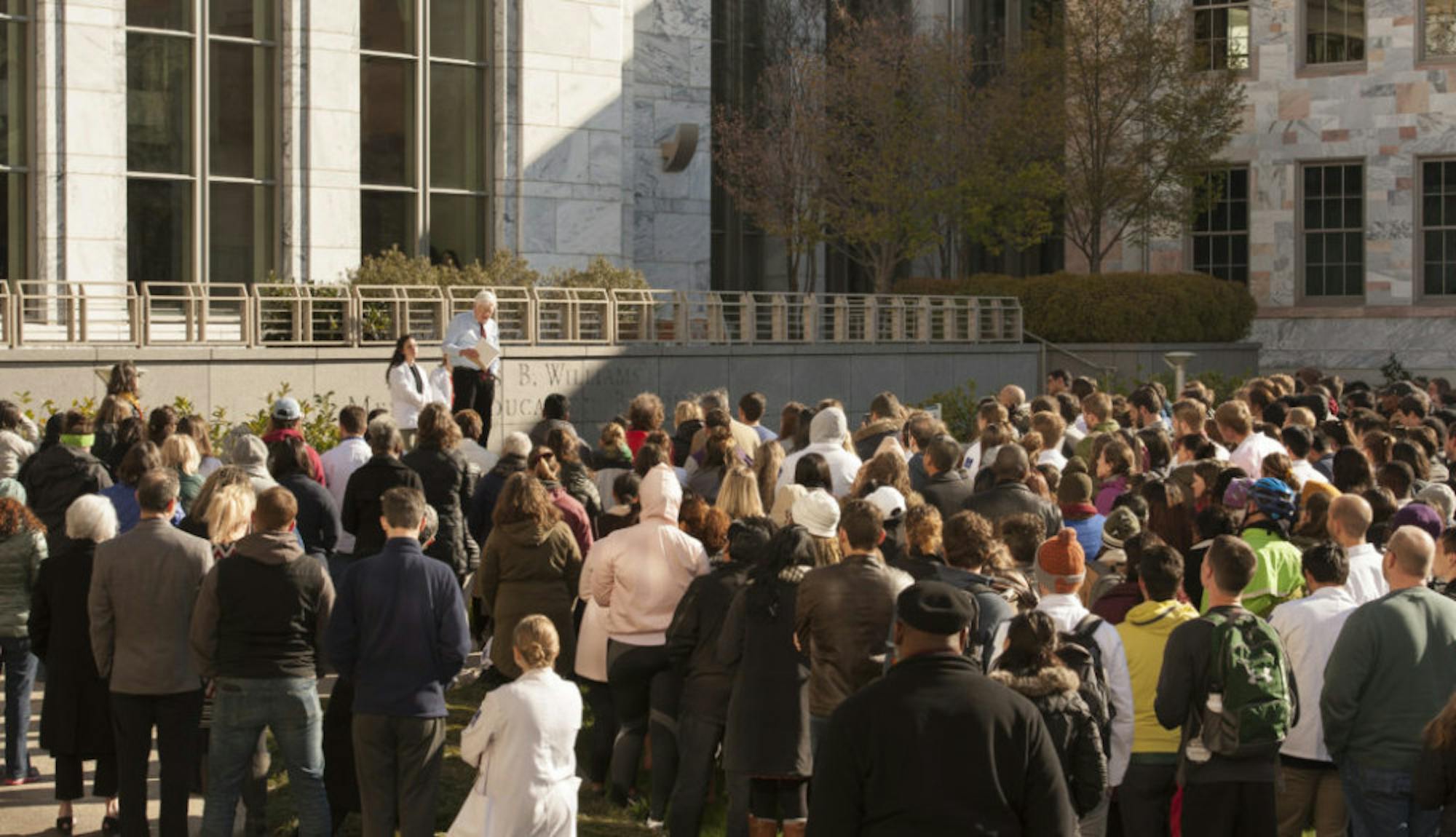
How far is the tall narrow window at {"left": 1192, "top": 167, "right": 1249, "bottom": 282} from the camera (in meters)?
39.5

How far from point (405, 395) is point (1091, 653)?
1099 centimetres

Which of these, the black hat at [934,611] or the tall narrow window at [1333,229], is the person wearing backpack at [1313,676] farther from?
the tall narrow window at [1333,229]

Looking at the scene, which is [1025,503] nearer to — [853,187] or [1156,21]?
[853,187]

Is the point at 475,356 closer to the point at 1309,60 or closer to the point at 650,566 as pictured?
the point at 650,566

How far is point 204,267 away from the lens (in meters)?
27.1

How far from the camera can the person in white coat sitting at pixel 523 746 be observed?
26.2 ft

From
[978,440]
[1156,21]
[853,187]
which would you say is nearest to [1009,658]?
[978,440]

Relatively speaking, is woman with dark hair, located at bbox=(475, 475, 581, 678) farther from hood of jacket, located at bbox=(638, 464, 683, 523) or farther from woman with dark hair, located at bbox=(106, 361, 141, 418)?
woman with dark hair, located at bbox=(106, 361, 141, 418)

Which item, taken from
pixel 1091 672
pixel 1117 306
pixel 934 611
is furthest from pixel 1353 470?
pixel 1117 306

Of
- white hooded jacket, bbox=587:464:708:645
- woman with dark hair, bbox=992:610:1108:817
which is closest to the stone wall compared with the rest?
white hooded jacket, bbox=587:464:708:645

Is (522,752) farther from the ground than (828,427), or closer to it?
closer to it

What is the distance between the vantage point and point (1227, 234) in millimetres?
39688

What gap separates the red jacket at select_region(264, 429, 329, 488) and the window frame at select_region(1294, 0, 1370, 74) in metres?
30.0

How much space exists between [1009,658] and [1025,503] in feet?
12.4
